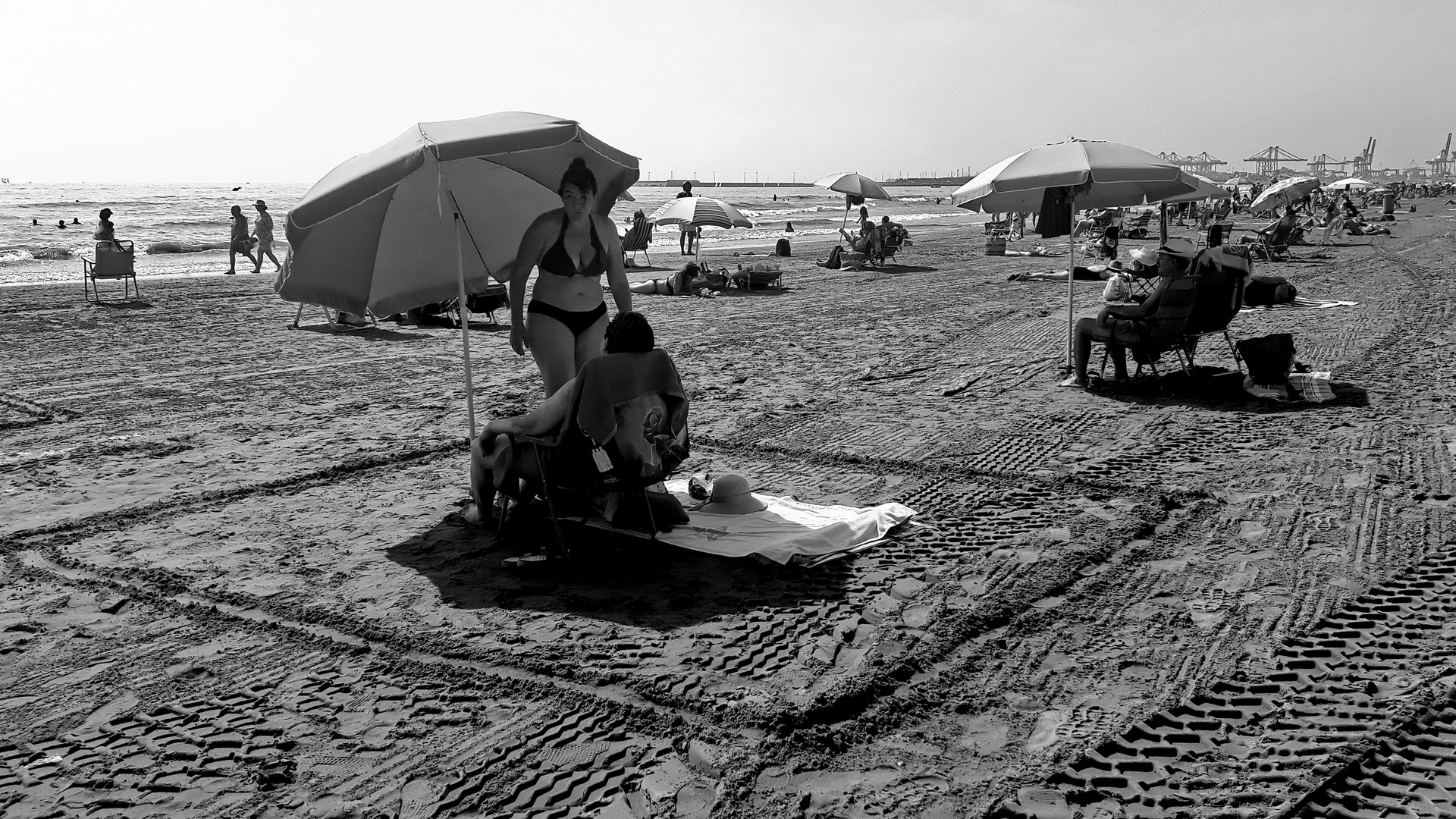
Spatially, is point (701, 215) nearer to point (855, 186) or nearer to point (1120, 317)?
point (855, 186)

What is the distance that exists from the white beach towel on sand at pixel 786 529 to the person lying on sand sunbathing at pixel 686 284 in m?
11.9

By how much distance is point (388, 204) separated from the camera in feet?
17.4

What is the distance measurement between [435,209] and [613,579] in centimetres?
227

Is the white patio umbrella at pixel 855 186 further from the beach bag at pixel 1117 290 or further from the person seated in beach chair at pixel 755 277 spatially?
the beach bag at pixel 1117 290

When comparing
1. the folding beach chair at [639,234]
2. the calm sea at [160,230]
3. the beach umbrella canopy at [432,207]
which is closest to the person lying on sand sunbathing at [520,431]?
the beach umbrella canopy at [432,207]

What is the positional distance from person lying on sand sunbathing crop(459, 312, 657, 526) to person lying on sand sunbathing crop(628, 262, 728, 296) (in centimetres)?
1196

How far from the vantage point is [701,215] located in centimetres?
1986

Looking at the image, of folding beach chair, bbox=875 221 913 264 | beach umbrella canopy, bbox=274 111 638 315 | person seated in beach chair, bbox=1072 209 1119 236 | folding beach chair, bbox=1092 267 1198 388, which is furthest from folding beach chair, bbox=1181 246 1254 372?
person seated in beach chair, bbox=1072 209 1119 236

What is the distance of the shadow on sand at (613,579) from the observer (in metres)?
4.15

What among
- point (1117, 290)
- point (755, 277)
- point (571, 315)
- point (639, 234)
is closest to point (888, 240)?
point (639, 234)

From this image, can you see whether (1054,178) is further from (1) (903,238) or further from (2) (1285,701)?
(1) (903,238)

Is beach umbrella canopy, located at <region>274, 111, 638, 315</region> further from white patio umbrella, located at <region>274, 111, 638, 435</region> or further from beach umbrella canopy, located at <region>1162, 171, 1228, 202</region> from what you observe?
beach umbrella canopy, located at <region>1162, 171, 1228, 202</region>

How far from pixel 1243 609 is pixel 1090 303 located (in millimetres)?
10671

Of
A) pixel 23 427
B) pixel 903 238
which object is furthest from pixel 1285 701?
pixel 903 238
